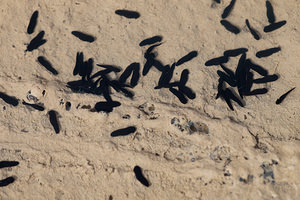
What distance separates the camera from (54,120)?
13.6 feet

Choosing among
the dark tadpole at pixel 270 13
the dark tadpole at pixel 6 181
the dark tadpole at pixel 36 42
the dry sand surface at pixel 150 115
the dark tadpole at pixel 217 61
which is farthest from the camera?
the dark tadpole at pixel 270 13

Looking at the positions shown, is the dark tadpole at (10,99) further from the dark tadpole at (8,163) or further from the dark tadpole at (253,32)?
the dark tadpole at (253,32)

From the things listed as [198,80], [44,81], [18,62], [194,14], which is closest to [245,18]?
[194,14]

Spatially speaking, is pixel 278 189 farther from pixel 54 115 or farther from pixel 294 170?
pixel 54 115

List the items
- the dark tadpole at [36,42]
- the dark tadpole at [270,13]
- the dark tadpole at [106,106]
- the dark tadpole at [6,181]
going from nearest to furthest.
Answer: the dark tadpole at [6,181] → the dark tadpole at [106,106] → the dark tadpole at [36,42] → the dark tadpole at [270,13]

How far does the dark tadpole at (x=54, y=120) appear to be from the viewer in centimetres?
413

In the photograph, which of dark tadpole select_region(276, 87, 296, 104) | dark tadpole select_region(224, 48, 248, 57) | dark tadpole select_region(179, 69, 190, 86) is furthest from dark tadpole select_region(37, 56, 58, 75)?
dark tadpole select_region(276, 87, 296, 104)

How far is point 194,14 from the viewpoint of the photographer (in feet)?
15.6

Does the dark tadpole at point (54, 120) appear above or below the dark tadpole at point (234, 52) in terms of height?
below

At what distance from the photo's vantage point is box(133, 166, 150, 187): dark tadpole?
3.85 meters

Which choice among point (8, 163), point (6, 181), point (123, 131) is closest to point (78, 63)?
point (123, 131)

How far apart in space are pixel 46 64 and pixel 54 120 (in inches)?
39.0

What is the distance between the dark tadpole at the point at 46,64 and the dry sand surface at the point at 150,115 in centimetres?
6

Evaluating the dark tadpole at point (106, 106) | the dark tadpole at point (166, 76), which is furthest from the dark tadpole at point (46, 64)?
the dark tadpole at point (166, 76)
